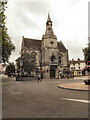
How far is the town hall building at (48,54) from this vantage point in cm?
3772

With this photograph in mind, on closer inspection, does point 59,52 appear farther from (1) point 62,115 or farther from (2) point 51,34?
(1) point 62,115

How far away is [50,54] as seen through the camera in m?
38.6

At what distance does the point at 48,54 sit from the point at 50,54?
2.72 ft

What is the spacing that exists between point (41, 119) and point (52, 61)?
1387 inches

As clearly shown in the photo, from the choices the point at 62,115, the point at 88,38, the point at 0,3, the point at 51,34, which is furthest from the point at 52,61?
the point at 62,115

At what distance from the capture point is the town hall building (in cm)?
3772

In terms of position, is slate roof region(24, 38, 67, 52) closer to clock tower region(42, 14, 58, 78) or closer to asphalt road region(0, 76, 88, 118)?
clock tower region(42, 14, 58, 78)

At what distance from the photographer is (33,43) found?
42.9m

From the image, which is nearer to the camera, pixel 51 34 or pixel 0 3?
pixel 0 3

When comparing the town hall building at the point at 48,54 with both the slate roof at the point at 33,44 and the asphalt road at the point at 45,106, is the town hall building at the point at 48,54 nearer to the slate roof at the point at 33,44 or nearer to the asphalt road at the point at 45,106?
the slate roof at the point at 33,44

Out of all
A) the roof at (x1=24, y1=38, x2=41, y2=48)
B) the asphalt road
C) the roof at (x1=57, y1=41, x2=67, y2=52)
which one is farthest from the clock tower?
the asphalt road

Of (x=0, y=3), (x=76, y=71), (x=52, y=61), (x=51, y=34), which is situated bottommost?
(x=76, y=71)

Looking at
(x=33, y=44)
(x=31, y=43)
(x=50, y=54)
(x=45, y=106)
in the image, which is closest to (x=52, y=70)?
(x=50, y=54)

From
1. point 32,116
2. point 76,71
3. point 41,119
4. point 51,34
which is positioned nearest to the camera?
point 41,119
